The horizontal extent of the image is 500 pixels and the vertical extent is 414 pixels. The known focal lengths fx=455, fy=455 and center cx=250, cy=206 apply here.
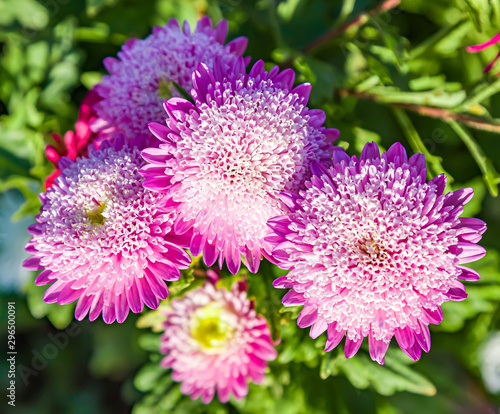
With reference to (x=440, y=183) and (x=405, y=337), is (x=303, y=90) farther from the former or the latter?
(x=405, y=337)

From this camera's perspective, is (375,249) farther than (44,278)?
No

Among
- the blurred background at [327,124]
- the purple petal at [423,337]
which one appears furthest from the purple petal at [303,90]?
the purple petal at [423,337]

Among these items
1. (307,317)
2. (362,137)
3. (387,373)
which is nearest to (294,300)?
(307,317)

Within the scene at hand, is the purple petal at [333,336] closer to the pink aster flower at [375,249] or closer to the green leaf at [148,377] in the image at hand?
the pink aster flower at [375,249]

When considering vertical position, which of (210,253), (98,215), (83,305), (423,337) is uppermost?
(423,337)

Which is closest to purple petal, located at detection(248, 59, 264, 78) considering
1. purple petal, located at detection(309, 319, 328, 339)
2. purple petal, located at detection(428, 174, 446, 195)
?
purple petal, located at detection(428, 174, 446, 195)

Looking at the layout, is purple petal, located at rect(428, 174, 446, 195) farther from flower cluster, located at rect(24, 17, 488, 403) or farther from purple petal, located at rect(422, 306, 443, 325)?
purple petal, located at rect(422, 306, 443, 325)

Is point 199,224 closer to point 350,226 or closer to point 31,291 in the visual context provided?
point 350,226
